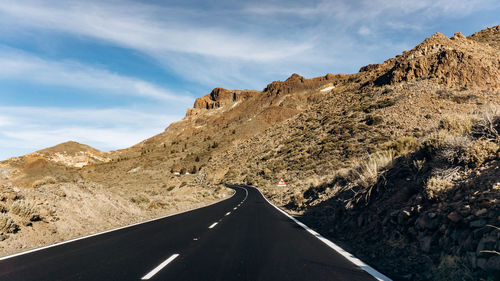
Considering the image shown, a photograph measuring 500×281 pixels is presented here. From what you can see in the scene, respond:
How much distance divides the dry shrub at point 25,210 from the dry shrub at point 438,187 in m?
12.4

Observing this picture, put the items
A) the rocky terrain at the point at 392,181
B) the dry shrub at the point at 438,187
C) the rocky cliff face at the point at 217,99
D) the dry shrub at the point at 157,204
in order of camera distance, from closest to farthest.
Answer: the rocky terrain at the point at 392,181 < the dry shrub at the point at 438,187 < the dry shrub at the point at 157,204 < the rocky cliff face at the point at 217,99

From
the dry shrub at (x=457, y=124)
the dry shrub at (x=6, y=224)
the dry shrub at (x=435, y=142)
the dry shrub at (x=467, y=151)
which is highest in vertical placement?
the dry shrub at (x=457, y=124)

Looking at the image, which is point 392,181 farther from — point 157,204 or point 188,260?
point 157,204

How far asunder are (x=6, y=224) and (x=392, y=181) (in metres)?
11.9

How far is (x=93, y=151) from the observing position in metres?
119

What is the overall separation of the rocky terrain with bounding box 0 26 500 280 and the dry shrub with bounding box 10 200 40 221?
0.14 ft

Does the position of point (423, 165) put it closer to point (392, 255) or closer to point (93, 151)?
point (392, 255)

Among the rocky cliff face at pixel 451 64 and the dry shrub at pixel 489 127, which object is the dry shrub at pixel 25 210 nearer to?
the dry shrub at pixel 489 127

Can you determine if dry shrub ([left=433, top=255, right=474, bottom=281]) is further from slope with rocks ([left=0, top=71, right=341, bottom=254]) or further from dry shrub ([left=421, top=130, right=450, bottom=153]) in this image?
slope with rocks ([left=0, top=71, right=341, bottom=254])

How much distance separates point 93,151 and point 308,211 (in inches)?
4824

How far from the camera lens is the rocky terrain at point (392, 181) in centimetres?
548

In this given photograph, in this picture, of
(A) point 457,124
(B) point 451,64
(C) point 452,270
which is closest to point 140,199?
(A) point 457,124

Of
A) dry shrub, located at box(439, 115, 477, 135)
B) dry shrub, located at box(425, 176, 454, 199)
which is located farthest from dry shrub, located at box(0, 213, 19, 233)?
dry shrub, located at box(439, 115, 477, 135)

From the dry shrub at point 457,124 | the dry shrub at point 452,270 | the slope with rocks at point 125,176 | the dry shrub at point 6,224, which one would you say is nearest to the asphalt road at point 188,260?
the dry shrub at point 452,270
